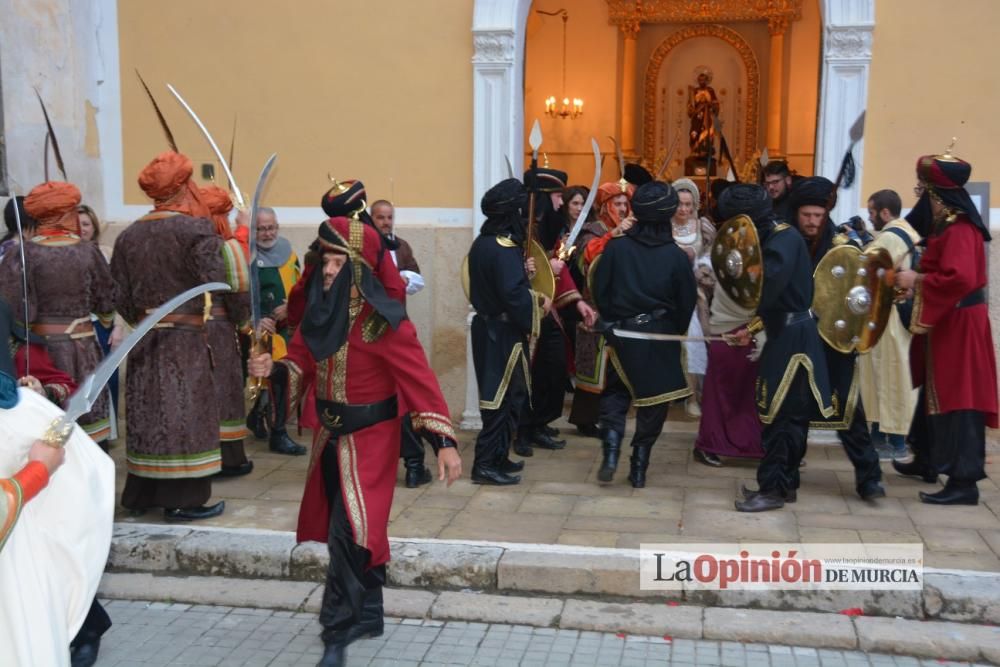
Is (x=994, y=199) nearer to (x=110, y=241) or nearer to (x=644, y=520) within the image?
(x=644, y=520)

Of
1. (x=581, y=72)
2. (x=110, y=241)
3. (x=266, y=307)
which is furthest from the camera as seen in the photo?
(x=581, y=72)

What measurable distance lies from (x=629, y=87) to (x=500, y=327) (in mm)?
8580

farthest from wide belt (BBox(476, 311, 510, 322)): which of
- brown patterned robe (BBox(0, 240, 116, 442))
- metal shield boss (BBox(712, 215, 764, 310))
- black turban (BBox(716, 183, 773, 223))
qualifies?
brown patterned robe (BBox(0, 240, 116, 442))

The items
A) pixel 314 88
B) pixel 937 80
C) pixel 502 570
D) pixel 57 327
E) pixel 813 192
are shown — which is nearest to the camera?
pixel 502 570

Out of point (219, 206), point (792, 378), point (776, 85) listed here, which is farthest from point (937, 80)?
point (776, 85)

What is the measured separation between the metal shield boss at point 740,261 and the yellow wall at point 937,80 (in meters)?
2.10

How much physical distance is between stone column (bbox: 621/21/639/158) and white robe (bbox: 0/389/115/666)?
38.8 feet

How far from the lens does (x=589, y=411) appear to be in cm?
771

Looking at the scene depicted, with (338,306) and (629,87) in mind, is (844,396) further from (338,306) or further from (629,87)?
(629,87)

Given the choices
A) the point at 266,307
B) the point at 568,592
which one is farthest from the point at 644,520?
the point at 266,307

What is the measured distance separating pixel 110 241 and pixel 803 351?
18.6 feet

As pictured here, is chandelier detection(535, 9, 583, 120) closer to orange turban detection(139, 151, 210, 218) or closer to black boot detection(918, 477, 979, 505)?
orange turban detection(139, 151, 210, 218)

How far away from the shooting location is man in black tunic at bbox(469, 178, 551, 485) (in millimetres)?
6332

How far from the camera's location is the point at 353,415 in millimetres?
4062
